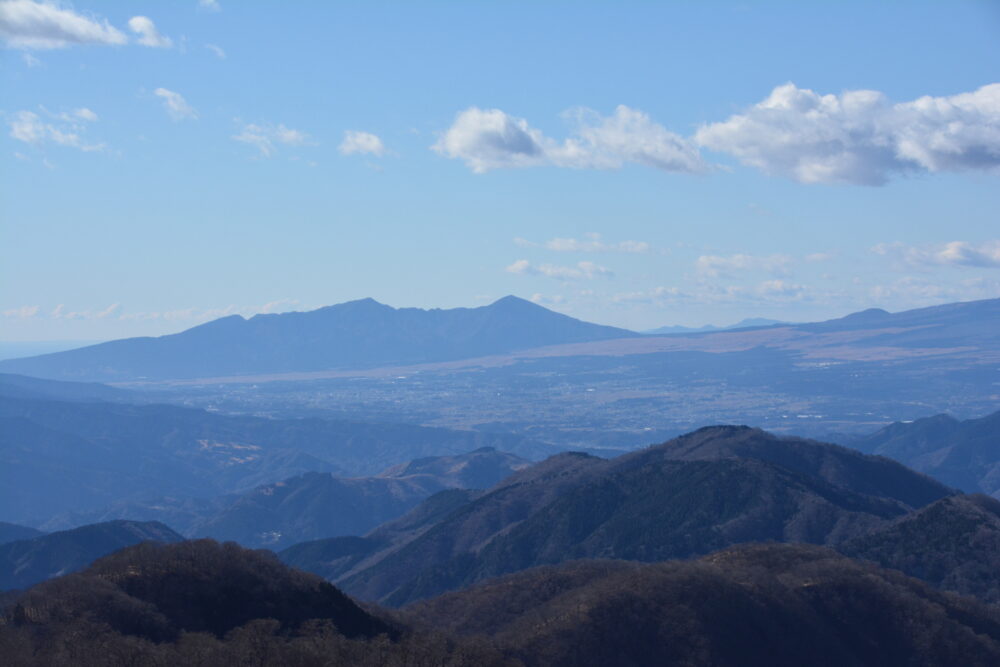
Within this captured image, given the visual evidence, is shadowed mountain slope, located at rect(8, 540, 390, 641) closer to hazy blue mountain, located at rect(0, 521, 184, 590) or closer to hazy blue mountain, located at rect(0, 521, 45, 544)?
hazy blue mountain, located at rect(0, 521, 184, 590)

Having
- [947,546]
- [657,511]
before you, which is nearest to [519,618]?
[947,546]

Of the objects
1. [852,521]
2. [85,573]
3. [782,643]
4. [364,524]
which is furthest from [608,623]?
[364,524]

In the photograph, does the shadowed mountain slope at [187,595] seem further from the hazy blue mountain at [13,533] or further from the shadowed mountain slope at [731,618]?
the hazy blue mountain at [13,533]

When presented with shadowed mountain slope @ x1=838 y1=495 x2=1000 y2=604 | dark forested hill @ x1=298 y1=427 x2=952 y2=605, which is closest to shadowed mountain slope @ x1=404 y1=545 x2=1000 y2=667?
shadowed mountain slope @ x1=838 y1=495 x2=1000 y2=604

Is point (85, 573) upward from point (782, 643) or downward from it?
upward

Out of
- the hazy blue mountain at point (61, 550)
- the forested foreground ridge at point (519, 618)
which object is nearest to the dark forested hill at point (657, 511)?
the hazy blue mountain at point (61, 550)

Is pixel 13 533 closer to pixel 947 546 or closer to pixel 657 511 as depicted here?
pixel 657 511

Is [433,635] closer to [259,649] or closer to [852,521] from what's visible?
[259,649]
